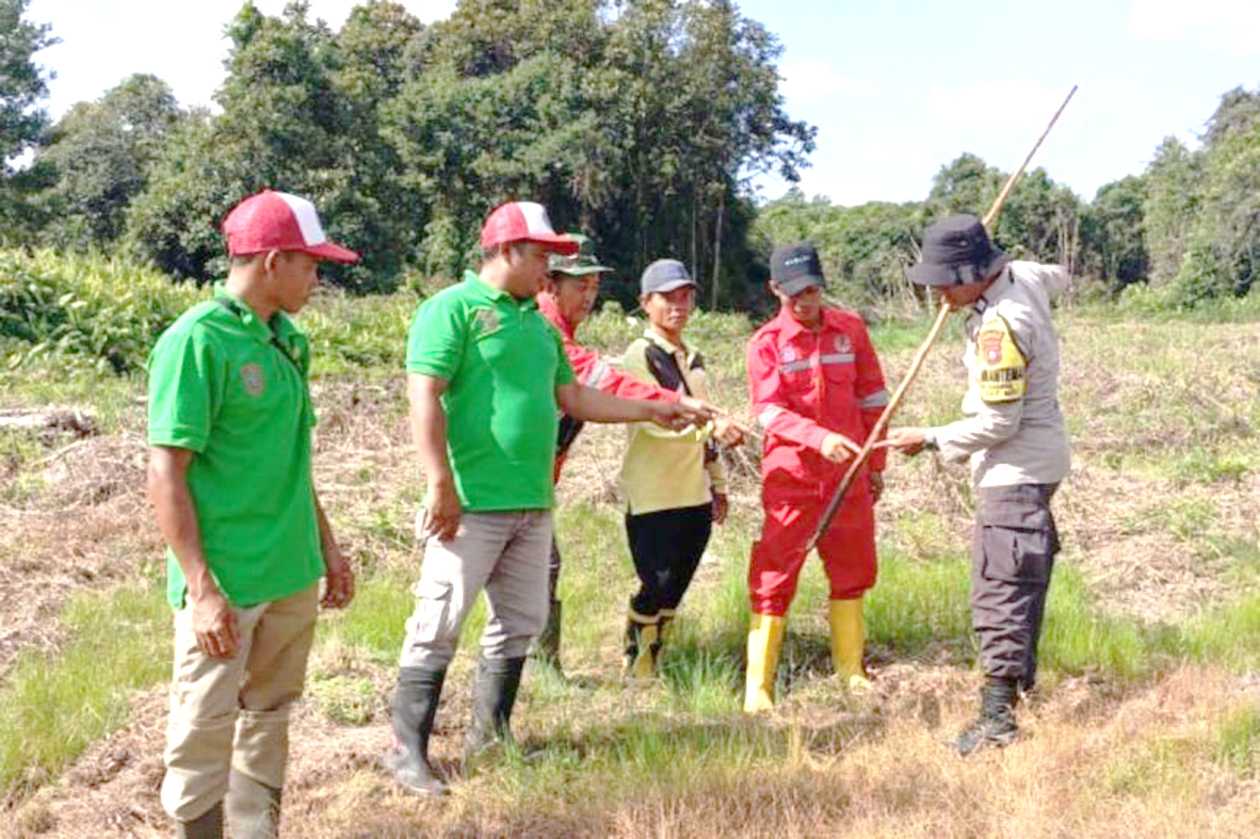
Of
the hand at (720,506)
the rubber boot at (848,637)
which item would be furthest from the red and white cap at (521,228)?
the rubber boot at (848,637)

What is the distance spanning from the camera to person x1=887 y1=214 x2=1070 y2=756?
409 cm

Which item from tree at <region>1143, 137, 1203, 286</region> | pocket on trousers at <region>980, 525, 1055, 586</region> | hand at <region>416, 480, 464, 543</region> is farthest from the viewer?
tree at <region>1143, 137, 1203, 286</region>

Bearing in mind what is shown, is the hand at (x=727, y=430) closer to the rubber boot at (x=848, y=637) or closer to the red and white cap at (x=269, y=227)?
the rubber boot at (x=848, y=637)

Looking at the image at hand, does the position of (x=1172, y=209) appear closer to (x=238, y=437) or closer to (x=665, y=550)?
(x=665, y=550)

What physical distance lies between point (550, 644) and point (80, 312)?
1027 cm

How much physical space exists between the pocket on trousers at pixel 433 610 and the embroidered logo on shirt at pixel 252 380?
102cm

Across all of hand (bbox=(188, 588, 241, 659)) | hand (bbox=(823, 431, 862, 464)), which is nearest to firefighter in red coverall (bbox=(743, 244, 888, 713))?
hand (bbox=(823, 431, 862, 464))

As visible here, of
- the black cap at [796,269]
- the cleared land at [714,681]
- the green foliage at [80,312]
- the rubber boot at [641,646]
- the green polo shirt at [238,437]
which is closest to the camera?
the green polo shirt at [238,437]

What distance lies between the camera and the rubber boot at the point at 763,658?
479cm

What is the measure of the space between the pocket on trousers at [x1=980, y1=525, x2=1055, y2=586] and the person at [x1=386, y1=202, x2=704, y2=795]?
1.52 metres

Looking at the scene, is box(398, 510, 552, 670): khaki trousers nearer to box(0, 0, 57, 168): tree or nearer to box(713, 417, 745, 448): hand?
box(713, 417, 745, 448): hand

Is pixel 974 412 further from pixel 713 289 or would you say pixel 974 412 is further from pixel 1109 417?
pixel 713 289

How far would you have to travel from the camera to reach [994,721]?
13.9 feet

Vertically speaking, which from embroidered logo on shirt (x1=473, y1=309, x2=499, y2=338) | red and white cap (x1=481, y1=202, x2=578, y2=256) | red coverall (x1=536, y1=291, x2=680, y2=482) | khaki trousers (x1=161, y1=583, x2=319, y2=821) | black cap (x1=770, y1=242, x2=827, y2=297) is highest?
red and white cap (x1=481, y1=202, x2=578, y2=256)
